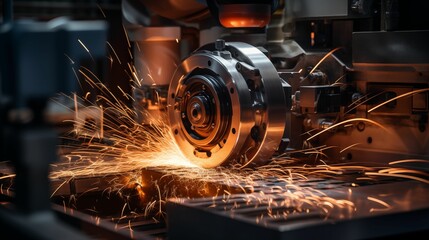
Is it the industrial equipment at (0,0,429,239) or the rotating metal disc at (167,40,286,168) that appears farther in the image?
the rotating metal disc at (167,40,286,168)

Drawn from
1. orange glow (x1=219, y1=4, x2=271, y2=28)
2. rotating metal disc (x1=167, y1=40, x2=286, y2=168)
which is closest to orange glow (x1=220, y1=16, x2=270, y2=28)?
orange glow (x1=219, y1=4, x2=271, y2=28)

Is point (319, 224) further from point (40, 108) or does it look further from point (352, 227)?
point (40, 108)

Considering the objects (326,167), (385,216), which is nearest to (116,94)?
(326,167)

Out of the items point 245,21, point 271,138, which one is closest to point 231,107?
point 271,138

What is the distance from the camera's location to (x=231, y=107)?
8.95ft

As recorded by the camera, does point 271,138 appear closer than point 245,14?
Yes

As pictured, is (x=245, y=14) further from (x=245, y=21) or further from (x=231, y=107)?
(x=231, y=107)

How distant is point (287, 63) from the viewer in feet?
10.7

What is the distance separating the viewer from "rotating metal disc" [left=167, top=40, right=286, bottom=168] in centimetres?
272

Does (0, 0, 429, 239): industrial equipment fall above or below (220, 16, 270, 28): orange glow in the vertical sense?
below

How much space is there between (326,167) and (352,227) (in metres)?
0.88

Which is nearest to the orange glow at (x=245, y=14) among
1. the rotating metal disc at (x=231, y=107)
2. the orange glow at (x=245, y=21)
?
the orange glow at (x=245, y=21)

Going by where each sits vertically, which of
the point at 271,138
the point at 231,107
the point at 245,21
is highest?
the point at 245,21

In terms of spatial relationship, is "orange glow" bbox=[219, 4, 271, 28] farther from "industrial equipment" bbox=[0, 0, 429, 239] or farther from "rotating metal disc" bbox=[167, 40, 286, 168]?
"rotating metal disc" bbox=[167, 40, 286, 168]
